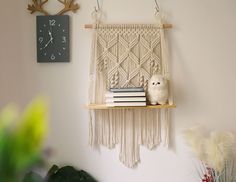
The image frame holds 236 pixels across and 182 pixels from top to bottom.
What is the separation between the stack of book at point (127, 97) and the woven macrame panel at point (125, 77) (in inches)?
5.5

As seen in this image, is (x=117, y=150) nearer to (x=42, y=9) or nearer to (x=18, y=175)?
(x=42, y=9)

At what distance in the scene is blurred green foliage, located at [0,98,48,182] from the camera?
15.7 inches

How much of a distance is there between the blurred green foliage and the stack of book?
128 cm

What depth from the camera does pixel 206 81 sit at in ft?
6.26

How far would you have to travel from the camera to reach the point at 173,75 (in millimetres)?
1895

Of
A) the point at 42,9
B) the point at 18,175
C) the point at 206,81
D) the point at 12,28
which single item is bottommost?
the point at 18,175

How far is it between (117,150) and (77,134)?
0.98ft

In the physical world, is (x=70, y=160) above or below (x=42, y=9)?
below

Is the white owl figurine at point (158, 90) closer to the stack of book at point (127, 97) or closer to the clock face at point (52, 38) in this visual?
the stack of book at point (127, 97)

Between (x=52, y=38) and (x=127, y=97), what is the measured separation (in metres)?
0.67

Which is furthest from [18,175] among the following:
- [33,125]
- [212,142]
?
[212,142]

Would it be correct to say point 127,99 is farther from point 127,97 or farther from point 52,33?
point 52,33

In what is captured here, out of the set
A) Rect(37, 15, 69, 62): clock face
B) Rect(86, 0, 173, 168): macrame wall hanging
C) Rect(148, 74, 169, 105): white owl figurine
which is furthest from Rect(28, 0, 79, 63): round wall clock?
Rect(148, 74, 169, 105): white owl figurine

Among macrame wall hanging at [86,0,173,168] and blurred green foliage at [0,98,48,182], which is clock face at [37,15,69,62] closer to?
macrame wall hanging at [86,0,173,168]
